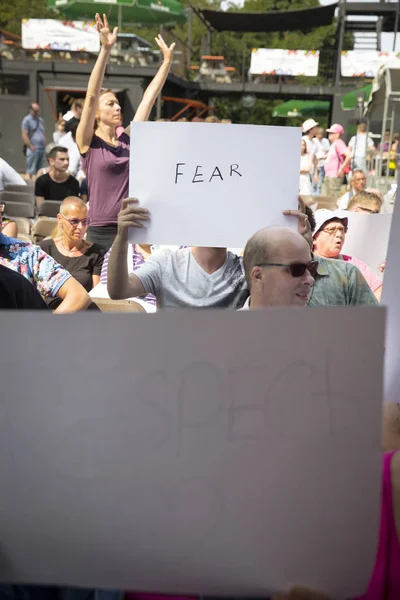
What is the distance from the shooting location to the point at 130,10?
15125 millimetres

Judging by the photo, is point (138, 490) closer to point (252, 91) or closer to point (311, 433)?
point (311, 433)

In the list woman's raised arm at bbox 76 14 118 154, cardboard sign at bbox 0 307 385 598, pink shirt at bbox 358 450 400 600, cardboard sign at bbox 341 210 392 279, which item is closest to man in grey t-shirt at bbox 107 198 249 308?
cardboard sign at bbox 341 210 392 279

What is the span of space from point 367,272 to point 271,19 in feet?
86.6

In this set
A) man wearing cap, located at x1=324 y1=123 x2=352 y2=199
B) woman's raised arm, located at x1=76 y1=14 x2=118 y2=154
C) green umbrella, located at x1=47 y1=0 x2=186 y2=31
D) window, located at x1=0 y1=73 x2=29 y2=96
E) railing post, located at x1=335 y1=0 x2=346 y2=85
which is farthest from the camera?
railing post, located at x1=335 y1=0 x2=346 y2=85

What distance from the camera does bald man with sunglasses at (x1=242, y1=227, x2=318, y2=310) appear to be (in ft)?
7.32

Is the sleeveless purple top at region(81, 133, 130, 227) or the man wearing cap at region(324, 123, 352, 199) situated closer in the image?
the sleeveless purple top at region(81, 133, 130, 227)

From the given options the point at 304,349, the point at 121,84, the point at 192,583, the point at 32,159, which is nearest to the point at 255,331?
the point at 304,349

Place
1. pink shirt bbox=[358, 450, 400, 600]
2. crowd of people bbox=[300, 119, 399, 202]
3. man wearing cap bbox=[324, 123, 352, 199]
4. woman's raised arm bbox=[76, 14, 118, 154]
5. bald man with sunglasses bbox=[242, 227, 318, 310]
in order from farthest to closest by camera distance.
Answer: man wearing cap bbox=[324, 123, 352, 199]
crowd of people bbox=[300, 119, 399, 202]
woman's raised arm bbox=[76, 14, 118, 154]
bald man with sunglasses bbox=[242, 227, 318, 310]
pink shirt bbox=[358, 450, 400, 600]

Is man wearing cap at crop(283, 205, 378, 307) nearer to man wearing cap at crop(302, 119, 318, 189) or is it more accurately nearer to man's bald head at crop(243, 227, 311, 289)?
man's bald head at crop(243, 227, 311, 289)

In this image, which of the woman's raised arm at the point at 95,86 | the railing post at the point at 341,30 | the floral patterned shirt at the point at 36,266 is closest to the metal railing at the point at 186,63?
the railing post at the point at 341,30

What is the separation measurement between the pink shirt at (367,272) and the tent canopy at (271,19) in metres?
25.2

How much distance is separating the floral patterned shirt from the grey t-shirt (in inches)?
13.6

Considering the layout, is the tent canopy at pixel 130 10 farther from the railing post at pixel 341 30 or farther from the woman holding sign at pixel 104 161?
the woman holding sign at pixel 104 161

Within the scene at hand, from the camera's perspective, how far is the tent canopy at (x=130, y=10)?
47.1 ft
